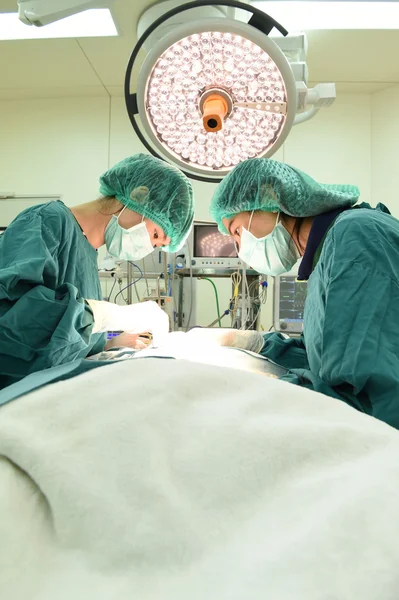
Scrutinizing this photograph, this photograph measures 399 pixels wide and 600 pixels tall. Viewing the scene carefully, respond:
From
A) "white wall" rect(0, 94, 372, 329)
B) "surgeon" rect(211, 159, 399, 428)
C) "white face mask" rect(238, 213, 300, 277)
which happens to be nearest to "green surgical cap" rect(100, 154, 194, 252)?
"surgeon" rect(211, 159, 399, 428)

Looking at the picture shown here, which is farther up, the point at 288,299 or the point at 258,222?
the point at 258,222

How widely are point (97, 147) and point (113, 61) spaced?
82cm

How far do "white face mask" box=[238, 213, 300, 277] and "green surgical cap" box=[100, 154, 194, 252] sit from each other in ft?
1.05

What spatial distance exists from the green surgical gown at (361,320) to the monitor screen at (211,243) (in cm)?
157

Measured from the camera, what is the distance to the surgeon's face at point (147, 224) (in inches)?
62.9

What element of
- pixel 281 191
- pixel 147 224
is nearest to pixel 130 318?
pixel 147 224

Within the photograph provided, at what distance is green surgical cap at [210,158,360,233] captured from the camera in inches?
46.3

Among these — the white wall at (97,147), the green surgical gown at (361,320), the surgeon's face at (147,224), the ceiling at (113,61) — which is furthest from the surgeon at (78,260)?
the white wall at (97,147)

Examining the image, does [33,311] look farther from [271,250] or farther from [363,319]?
[271,250]

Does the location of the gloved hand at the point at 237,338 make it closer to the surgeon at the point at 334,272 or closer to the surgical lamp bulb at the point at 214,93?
the surgeon at the point at 334,272

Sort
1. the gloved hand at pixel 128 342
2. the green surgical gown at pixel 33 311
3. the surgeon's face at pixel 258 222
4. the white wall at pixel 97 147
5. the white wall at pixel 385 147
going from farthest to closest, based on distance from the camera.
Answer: the white wall at pixel 97 147 < the white wall at pixel 385 147 < the gloved hand at pixel 128 342 < the surgeon's face at pixel 258 222 < the green surgical gown at pixel 33 311

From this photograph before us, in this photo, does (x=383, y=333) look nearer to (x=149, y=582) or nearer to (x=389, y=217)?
(x=389, y=217)

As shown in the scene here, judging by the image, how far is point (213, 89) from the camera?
0.88m

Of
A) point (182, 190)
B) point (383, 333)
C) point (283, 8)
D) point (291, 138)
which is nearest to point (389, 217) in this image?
point (383, 333)
